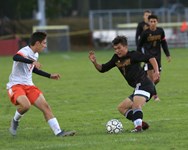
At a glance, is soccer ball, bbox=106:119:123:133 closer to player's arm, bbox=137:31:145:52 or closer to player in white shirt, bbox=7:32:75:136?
player in white shirt, bbox=7:32:75:136

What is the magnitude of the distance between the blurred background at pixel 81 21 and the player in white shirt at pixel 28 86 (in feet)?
89.6

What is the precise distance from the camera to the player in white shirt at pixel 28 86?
10555 millimetres

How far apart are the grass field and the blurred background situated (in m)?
18.8

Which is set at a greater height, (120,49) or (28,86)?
(120,49)

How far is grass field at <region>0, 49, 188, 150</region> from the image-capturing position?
9.80 m

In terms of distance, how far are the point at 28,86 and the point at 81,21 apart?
4127 centimetres

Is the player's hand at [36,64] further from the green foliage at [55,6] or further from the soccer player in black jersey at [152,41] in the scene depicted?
the green foliage at [55,6]

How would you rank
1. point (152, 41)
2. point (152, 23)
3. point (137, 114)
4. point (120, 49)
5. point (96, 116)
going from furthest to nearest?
point (152, 41)
point (152, 23)
point (96, 116)
point (120, 49)
point (137, 114)

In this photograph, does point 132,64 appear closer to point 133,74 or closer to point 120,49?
point 133,74

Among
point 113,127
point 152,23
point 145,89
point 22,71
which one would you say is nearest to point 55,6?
point 152,23

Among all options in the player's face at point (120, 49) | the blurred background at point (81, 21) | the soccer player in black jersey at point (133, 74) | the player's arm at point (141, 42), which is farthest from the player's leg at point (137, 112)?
the blurred background at point (81, 21)

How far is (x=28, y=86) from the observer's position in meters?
10.8

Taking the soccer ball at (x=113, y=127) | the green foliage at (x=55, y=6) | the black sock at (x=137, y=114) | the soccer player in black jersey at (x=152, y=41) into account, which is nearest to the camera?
the soccer ball at (x=113, y=127)

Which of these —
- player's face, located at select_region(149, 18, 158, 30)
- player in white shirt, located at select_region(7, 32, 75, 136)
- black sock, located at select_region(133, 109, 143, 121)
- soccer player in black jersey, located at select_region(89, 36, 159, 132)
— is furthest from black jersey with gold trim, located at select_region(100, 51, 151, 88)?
player's face, located at select_region(149, 18, 158, 30)
